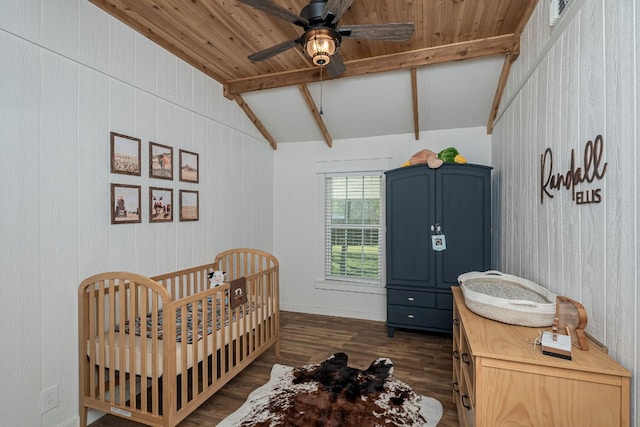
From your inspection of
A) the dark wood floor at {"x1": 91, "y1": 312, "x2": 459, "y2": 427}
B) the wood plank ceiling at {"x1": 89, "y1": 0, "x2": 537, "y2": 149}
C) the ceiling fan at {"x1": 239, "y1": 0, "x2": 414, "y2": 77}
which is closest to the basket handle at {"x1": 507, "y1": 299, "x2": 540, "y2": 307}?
the dark wood floor at {"x1": 91, "y1": 312, "x2": 459, "y2": 427}

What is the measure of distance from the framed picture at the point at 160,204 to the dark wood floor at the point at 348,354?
139 centimetres

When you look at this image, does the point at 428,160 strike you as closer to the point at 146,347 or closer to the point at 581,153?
the point at 581,153

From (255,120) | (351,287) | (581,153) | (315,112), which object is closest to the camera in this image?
(581,153)

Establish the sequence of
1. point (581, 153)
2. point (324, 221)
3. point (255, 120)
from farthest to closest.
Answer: point (324, 221), point (255, 120), point (581, 153)

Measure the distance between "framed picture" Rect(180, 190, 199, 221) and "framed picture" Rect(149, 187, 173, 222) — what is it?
0.43 feet

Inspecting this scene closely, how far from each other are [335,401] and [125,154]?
7.47ft

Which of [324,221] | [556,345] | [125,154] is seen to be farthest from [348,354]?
[125,154]

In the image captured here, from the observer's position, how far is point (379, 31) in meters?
1.92

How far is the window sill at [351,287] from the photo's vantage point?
12.6ft

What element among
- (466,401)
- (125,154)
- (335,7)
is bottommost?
(466,401)

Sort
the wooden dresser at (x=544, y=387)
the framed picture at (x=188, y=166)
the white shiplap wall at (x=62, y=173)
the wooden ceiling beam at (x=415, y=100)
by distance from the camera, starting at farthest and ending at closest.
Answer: the wooden ceiling beam at (x=415, y=100) < the framed picture at (x=188, y=166) < the white shiplap wall at (x=62, y=173) < the wooden dresser at (x=544, y=387)

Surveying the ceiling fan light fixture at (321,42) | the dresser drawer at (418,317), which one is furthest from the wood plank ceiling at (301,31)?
the dresser drawer at (418,317)

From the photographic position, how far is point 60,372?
1.83m

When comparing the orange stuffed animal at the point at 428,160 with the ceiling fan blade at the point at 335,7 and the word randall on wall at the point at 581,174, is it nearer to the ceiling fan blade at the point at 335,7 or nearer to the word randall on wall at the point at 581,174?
the word randall on wall at the point at 581,174
